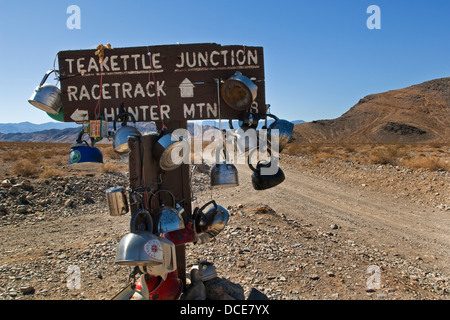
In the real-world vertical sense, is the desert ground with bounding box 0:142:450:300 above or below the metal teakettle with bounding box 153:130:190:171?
below

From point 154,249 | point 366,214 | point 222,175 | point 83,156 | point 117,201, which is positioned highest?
point 83,156

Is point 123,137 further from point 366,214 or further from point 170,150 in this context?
point 366,214

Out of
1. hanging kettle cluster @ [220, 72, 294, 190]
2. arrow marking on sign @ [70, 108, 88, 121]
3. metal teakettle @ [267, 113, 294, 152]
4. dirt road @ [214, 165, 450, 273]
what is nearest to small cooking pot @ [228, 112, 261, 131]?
hanging kettle cluster @ [220, 72, 294, 190]

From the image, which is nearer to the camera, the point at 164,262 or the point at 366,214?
the point at 164,262

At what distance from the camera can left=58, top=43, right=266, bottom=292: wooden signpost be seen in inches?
103

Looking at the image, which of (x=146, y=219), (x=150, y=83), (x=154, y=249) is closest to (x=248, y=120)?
(x=150, y=83)

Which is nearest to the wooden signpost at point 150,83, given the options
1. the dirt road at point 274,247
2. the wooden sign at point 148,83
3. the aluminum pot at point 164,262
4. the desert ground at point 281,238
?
the wooden sign at point 148,83

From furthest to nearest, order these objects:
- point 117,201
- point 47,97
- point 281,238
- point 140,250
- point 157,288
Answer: point 281,238, point 47,97, point 157,288, point 117,201, point 140,250

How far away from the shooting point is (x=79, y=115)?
2.66 metres

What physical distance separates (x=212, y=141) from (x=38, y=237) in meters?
4.77

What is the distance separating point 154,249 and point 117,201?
1.74ft

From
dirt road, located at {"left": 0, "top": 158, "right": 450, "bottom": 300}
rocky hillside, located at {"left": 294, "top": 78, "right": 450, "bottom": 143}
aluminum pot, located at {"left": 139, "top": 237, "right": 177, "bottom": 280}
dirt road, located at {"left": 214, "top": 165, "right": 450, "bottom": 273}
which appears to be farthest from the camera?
rocky hillside, located at {"left": 294, "top": 78, "right": 450, "bottom": 143}

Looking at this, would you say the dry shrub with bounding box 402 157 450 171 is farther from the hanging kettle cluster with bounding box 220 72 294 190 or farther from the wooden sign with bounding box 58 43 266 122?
the wooden sign with bounding box 58 43 266 122

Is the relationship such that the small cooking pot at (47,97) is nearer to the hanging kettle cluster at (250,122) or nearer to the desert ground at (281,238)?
the hanging kettle cluster at (250,122)
